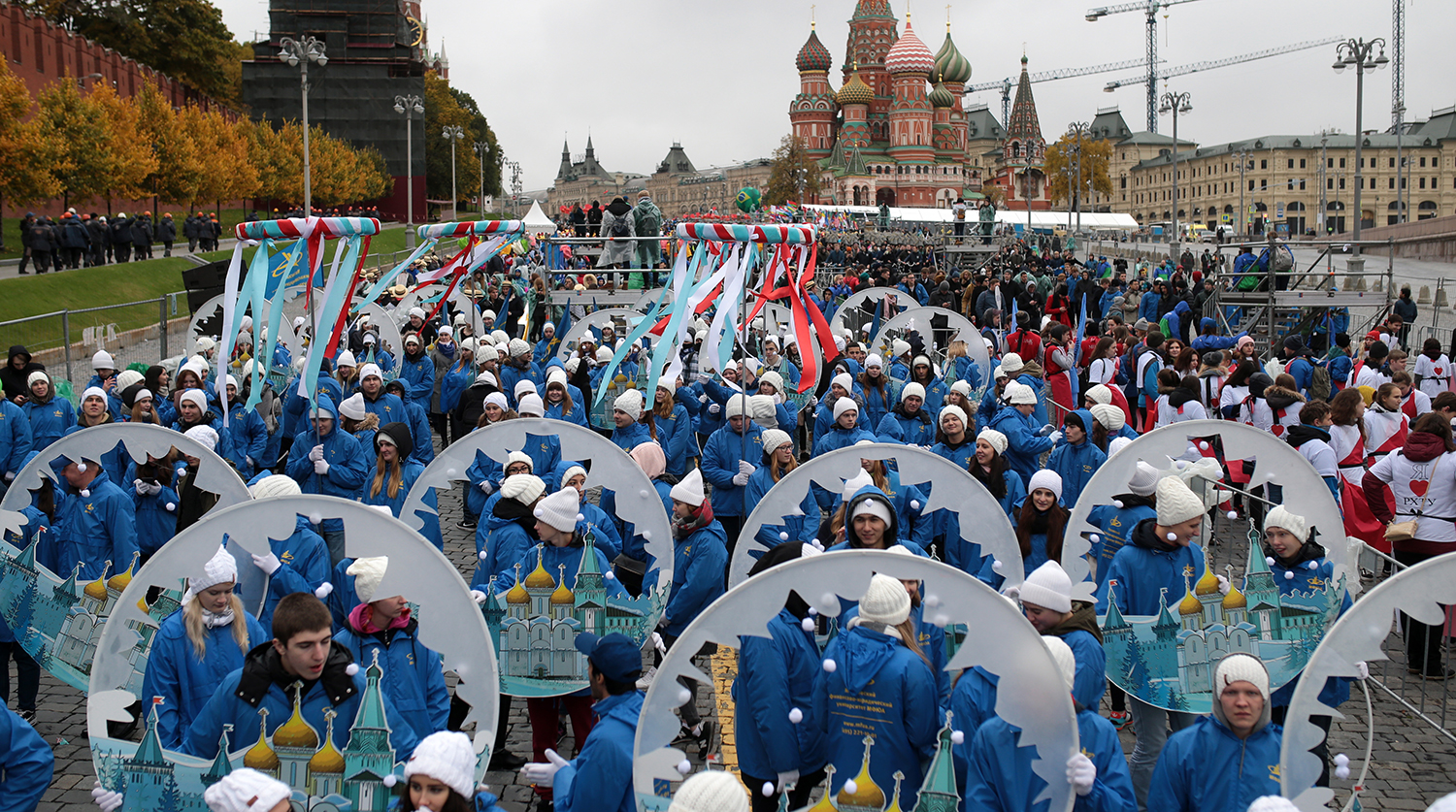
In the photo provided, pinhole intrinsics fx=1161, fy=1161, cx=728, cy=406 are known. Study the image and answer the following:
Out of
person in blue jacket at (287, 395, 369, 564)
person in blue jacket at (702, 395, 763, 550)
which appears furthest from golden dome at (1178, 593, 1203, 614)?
person in blue jacket at (287, 395, 369, 564)

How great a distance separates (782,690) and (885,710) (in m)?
0.47

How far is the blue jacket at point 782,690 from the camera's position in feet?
15.0

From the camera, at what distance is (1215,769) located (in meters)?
4.03

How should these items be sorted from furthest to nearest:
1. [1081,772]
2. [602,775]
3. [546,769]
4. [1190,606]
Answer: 1. [1190,606]
2. [546,769]
3. [602,775]
4. [1081,772]

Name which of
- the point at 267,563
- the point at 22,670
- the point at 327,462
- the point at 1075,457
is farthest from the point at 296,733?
the point at 1075,457

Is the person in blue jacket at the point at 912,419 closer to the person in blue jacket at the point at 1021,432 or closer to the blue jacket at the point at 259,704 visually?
the person in blue jacket at the point at 1021,432

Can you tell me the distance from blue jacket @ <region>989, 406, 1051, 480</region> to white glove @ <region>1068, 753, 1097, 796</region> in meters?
5.06

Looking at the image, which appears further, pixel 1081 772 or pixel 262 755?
pixel 262 755

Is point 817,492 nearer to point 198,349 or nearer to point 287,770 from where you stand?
point 287,770

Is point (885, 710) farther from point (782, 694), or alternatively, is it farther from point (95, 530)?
point (95, 530)

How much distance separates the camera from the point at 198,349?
13.5m

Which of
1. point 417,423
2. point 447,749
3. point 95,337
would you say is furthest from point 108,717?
point 95,337

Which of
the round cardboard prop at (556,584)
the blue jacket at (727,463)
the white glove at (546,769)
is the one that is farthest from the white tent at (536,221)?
the white glove at (546,769)

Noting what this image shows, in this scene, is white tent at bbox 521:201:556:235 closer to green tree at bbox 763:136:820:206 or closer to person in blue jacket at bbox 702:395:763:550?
person in blue jacket at bbox 702:395:763:550
